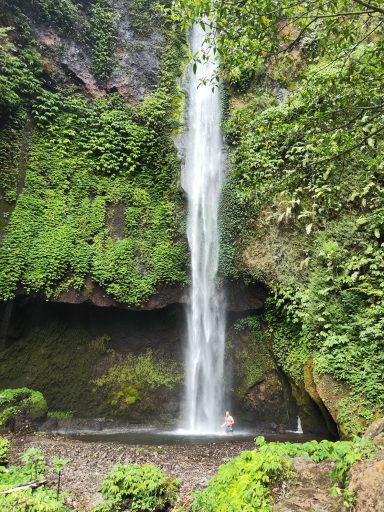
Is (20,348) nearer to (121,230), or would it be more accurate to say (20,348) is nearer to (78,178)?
(121,230)

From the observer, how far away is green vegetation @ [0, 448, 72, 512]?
432cm

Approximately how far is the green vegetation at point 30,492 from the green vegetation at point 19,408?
2801 mm

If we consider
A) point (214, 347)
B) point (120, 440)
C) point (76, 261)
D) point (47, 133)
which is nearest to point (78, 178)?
point (47, 133)

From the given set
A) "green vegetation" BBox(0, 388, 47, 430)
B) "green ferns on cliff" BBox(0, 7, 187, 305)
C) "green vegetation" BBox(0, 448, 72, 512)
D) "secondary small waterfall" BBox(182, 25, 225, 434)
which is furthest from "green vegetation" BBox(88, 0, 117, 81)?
"green vegetation" BBox(0, 448, 72, 512)

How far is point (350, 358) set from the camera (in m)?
7.45

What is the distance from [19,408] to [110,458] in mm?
3422

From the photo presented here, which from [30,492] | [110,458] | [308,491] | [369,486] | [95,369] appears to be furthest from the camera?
[95,369]

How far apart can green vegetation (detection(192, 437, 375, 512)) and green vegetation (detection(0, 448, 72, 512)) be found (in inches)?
69.5

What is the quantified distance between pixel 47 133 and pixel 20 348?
7.01 meters

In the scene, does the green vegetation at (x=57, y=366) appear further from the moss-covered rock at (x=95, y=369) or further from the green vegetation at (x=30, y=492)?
the green vegetation at (x=30, y=492)

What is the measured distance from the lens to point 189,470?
6.42 meters

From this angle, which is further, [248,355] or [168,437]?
[248,355]

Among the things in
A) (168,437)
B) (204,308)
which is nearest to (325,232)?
(204,308)

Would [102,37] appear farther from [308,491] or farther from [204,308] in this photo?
[308,491]
